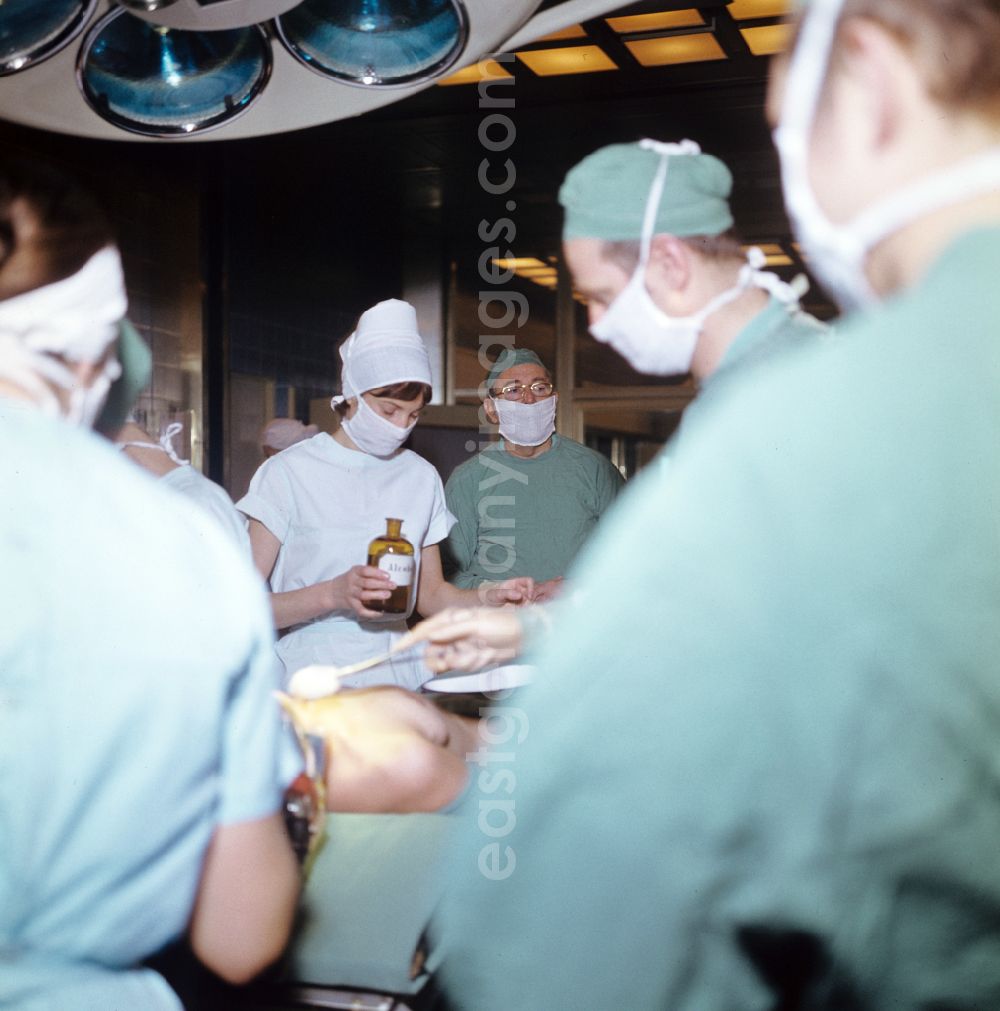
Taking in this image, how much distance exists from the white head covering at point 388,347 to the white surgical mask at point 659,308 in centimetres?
72

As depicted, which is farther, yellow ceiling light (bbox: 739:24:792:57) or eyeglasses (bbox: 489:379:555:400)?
yellow ceiling light (bbox: 739:24:792:57)

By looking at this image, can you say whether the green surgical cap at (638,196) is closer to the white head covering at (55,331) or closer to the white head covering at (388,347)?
the white head covering at (55,331)

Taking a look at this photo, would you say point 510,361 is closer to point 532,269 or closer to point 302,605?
point 532,269

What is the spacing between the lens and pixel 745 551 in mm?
694

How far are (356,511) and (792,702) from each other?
1.24 metres

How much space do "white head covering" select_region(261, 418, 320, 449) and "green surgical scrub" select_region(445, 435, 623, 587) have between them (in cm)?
33

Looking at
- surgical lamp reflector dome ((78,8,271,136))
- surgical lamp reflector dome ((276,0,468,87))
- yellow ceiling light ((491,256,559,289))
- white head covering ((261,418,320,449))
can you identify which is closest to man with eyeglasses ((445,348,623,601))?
yellow ceiling light ((491,256,559,289))

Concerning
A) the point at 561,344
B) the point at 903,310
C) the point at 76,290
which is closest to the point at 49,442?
the point at 76,290

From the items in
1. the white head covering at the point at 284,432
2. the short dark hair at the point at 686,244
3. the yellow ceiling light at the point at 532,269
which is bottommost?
the white head covering at the point at 284,432

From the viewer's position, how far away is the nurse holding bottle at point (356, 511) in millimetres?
1677

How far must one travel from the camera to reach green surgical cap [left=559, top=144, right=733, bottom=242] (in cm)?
96

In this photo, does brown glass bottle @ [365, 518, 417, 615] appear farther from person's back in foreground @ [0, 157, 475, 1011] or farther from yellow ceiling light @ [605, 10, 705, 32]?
yellow ceiling light @ [605, 10, 705, 32]

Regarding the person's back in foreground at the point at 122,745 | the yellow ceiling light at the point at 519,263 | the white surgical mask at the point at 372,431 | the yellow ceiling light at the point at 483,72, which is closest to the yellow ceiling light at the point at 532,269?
the yellow ceiling light at the point at 519,263

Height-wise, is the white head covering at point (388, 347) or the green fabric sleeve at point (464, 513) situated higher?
the white head covering at point (388, 347)
